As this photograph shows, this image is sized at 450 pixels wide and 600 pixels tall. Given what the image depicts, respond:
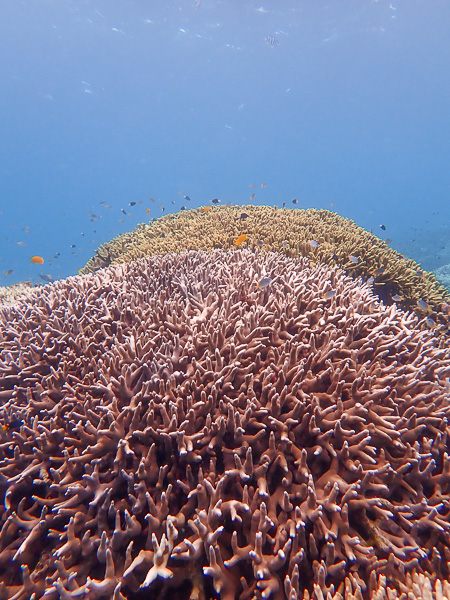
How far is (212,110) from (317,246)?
138 meters

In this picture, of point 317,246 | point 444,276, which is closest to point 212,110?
point 444,276

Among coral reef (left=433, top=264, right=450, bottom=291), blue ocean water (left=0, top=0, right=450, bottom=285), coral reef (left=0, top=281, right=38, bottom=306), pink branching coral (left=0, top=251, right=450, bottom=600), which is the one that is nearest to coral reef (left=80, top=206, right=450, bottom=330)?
coral reef (left=0, top=281, right=38, bottom=306)

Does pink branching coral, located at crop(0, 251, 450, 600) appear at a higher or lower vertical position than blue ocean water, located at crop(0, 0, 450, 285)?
lower

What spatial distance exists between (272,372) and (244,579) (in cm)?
137

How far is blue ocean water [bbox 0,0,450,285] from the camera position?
46656 mm

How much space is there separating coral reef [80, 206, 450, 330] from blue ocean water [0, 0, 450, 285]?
257 inches

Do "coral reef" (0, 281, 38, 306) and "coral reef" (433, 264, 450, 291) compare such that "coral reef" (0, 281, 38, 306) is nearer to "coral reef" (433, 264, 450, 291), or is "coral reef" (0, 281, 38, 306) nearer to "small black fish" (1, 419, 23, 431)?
"small black fish" (1, 419, 23, 431)

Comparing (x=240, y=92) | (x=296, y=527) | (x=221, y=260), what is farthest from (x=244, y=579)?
(x=240, y=92)

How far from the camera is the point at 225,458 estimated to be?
86.0 inches

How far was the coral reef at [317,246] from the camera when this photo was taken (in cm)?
659

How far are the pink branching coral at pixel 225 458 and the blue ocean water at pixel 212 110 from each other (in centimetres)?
1221

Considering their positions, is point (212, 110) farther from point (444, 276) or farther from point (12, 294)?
point (12, 294)

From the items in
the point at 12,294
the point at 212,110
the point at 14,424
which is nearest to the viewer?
the point at 14,424

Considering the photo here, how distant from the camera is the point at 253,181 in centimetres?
17612
